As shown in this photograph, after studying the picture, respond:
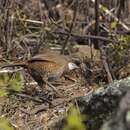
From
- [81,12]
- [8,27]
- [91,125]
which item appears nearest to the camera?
[91,125]

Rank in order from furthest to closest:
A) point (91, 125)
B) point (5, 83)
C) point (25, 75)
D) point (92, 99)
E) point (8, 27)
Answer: point (8, 27) → point (25, 75) → point (5, 83) → point (92, 99) → point (91, 125)

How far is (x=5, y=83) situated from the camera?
5.31 meters

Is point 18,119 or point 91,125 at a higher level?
point 91,125

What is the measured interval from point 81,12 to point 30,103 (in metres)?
2.83

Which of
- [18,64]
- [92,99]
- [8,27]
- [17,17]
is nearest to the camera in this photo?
[92,99]

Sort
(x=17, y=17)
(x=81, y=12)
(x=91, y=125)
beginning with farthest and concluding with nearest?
1. (x=81, y=12)
2. (x=17, y=17)
3. (x=91, y=125)

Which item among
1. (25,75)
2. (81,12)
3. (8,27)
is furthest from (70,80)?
(81,12)

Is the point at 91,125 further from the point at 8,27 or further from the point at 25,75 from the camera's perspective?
the point at 8,27

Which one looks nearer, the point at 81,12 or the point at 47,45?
the point at 47,45

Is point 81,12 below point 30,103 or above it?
above

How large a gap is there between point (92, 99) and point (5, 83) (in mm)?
1419

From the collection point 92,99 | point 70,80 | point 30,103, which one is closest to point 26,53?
point 70,80

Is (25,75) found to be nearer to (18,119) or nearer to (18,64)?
(18,64)

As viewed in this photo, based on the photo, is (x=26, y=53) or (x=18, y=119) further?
(x=26, y=53)
